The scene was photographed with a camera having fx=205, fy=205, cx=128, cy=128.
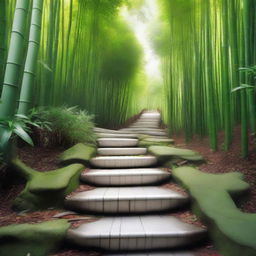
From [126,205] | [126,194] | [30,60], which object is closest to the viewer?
[126,205]

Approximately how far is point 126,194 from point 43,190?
0.79 meters

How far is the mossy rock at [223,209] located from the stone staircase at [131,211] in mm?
132

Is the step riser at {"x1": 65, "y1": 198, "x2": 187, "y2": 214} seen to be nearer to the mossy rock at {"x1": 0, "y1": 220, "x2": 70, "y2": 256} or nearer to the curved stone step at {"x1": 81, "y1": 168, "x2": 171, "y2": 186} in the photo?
the mossy rock at {"x1": 0, "y1": 220, "x2": 70, "y2": 256}

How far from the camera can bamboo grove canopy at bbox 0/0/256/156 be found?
7.63 feet

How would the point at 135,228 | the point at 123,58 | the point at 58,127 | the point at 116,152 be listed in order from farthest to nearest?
1. the point at 123,58
2. the point at 116,152
3. the point at 58,127
4. the point at 135,228

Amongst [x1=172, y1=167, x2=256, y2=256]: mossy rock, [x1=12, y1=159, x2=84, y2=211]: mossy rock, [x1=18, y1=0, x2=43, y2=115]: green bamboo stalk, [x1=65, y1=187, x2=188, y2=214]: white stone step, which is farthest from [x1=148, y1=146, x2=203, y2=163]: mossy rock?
[x1=18, y1=0, x2=43, y2=115]: green bamboo stalk

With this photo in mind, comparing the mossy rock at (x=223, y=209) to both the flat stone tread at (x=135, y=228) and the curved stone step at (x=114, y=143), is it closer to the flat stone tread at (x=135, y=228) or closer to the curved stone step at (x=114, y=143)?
the flat stone tread at (x=135, y=228)

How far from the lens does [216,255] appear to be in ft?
4.54

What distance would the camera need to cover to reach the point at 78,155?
276 centimetres

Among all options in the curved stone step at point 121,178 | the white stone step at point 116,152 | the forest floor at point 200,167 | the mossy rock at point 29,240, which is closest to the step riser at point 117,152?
the white stone step at point 116,152

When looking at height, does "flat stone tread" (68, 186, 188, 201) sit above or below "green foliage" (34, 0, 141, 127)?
below

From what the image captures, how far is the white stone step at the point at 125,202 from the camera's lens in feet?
6.11

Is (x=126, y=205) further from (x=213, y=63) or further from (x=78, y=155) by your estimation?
(x=213, y=63)

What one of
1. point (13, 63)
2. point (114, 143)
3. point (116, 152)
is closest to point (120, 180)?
point (116, 152)
